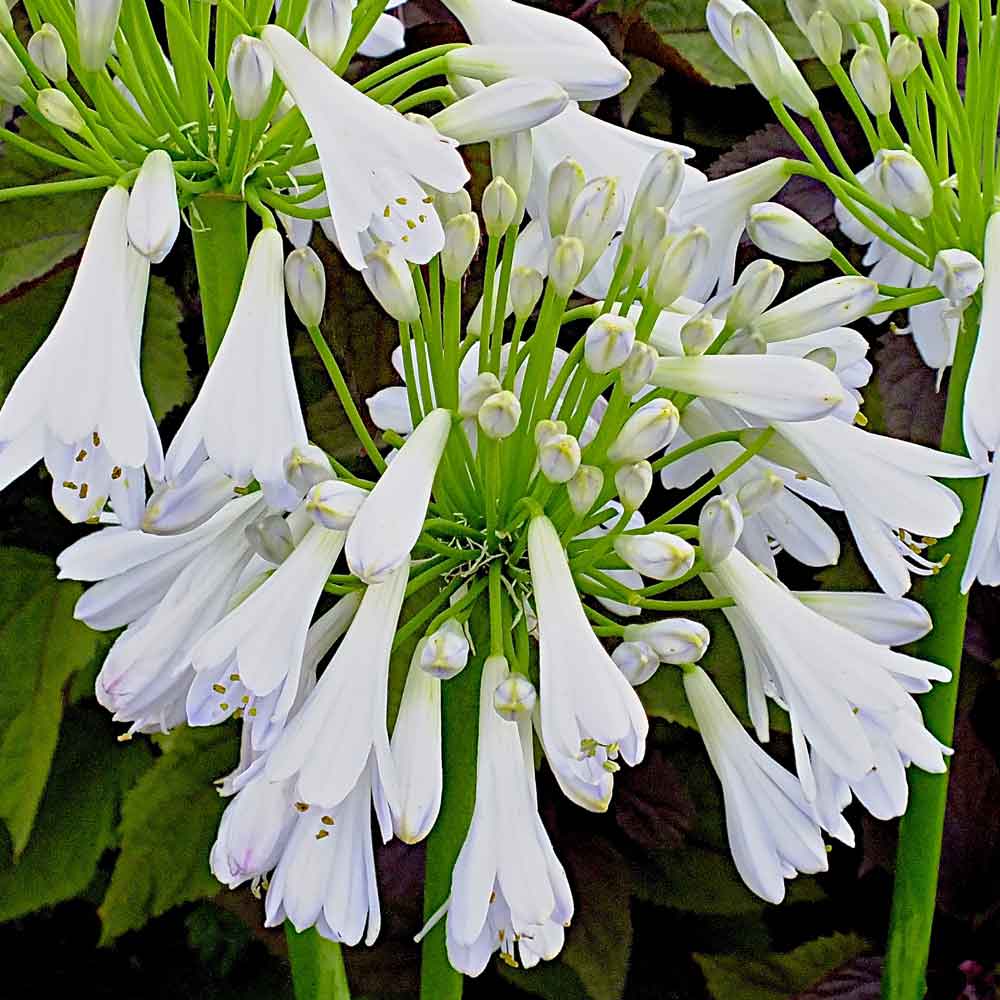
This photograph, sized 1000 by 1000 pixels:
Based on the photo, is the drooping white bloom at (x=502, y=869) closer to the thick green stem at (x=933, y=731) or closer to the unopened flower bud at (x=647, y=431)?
the unopened flower bud at (x=647, y=431)

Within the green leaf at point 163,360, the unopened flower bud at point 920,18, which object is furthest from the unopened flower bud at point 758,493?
the green leaf at point 163,360

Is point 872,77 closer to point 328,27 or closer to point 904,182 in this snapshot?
point 904,182

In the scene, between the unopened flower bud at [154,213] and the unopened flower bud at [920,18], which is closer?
the unopened flower bud at [154,213]

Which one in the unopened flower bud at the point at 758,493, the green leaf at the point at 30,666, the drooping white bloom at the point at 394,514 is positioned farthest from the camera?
the green leaf at the point at 30,666

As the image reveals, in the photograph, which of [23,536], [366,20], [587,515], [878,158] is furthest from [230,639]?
[23,536]

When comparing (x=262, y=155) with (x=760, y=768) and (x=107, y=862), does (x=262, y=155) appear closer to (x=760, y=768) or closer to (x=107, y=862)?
(x=760, y=768)
